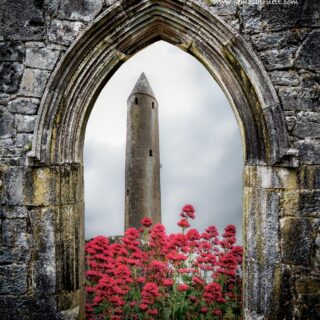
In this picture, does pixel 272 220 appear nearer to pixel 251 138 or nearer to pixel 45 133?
pixel 251 138

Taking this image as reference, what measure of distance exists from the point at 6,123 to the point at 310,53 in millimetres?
2784

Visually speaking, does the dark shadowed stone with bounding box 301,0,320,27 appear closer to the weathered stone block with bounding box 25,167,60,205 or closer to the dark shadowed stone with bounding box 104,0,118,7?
the dark shadowed stone with bounding box 104,0,118,7

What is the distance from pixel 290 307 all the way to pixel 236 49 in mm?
2303

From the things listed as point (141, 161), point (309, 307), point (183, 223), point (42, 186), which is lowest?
point (309, 307)

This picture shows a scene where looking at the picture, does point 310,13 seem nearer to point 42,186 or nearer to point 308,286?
point 308,286

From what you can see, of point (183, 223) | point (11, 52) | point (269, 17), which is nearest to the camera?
point (269, 17)

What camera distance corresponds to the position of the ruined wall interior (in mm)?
3195

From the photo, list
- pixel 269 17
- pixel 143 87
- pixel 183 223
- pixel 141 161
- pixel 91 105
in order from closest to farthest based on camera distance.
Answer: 1. pixel 269 17
2. pixel 91 105
3. pixel 183 223
4. pixel 141 161
5. pixel 143 87

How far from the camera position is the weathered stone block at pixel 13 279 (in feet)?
10.8

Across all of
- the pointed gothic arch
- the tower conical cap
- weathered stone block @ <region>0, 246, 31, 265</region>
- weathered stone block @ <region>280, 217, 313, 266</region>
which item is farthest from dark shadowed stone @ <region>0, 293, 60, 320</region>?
the tower conical cap

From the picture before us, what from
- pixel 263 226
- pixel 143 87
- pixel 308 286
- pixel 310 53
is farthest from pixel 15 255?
pixel 143 87

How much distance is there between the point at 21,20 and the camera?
134 inches

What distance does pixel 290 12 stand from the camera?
3.28m

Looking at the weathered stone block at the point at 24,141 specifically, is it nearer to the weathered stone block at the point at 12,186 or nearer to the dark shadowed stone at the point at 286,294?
the weathered stone block at the point at 12,186
